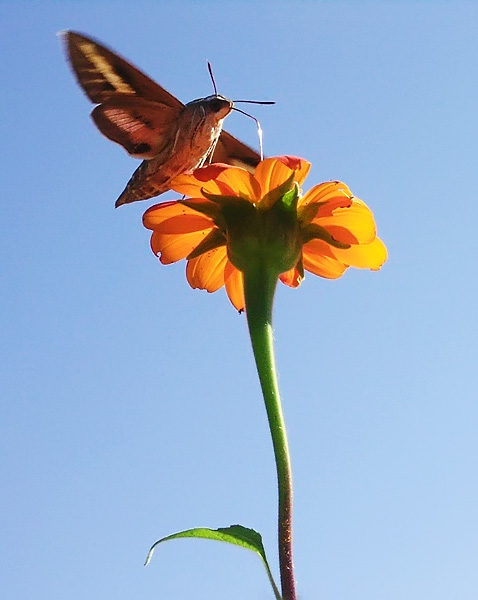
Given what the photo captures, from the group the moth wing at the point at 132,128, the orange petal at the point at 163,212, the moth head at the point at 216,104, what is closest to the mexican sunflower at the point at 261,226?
the orange petal at the point at 163,212

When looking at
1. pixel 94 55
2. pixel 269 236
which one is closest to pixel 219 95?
pixel 94 55

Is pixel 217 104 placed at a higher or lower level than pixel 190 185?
higher

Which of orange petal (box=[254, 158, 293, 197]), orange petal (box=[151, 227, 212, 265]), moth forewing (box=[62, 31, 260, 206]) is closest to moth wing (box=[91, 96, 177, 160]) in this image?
moth forewing (box=[62, 31, 260, 206])

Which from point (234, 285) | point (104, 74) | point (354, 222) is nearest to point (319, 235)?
point (354, 222)

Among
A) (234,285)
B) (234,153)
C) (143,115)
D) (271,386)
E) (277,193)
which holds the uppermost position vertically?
(143,115)

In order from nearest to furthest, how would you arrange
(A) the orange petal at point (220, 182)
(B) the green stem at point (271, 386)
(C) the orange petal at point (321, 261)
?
(B) the green stem at point (271, 386), (A) the orange petal at point (220, 182), (C) the orange petal at point (321, 261)

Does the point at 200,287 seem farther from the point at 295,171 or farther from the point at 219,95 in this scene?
the point at 219,95

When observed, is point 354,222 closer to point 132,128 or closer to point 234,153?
point 234,153

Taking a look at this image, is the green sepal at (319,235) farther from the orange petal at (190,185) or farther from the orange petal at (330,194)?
the orange petal at (190,185)
